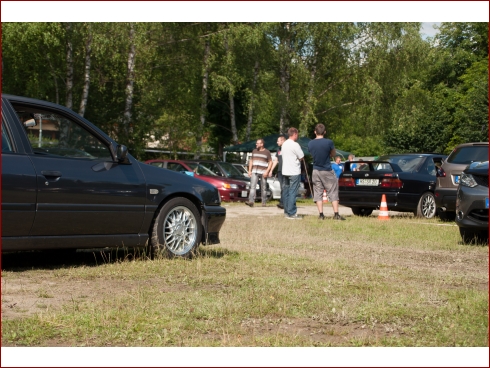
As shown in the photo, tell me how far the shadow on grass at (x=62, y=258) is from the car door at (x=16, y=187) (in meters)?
0.70

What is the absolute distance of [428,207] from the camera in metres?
19.4

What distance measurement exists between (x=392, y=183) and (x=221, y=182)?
8834mm

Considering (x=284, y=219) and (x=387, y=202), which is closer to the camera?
(x=284, y=219)

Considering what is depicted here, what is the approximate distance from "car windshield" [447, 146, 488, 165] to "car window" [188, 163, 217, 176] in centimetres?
1168

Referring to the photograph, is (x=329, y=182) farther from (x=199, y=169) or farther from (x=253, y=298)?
(x=253, y=298)

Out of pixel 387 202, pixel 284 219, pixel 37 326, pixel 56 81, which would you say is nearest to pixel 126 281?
pixel 37 326

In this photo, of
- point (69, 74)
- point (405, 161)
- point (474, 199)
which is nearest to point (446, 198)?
point (405, 161)

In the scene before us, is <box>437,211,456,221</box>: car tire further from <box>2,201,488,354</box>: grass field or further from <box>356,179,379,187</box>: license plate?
<box>2,201,488,354</box>: grass field

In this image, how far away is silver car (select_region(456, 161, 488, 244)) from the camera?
1140 cm

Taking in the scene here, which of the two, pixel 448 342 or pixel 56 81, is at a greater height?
pixel 56 81

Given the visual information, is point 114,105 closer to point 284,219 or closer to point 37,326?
point 284,219

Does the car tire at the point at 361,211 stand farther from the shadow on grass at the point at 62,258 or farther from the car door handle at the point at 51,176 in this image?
the car door handle at the point at 51,176

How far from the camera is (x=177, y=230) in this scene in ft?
31.0

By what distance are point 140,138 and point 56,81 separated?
15.3 ft
